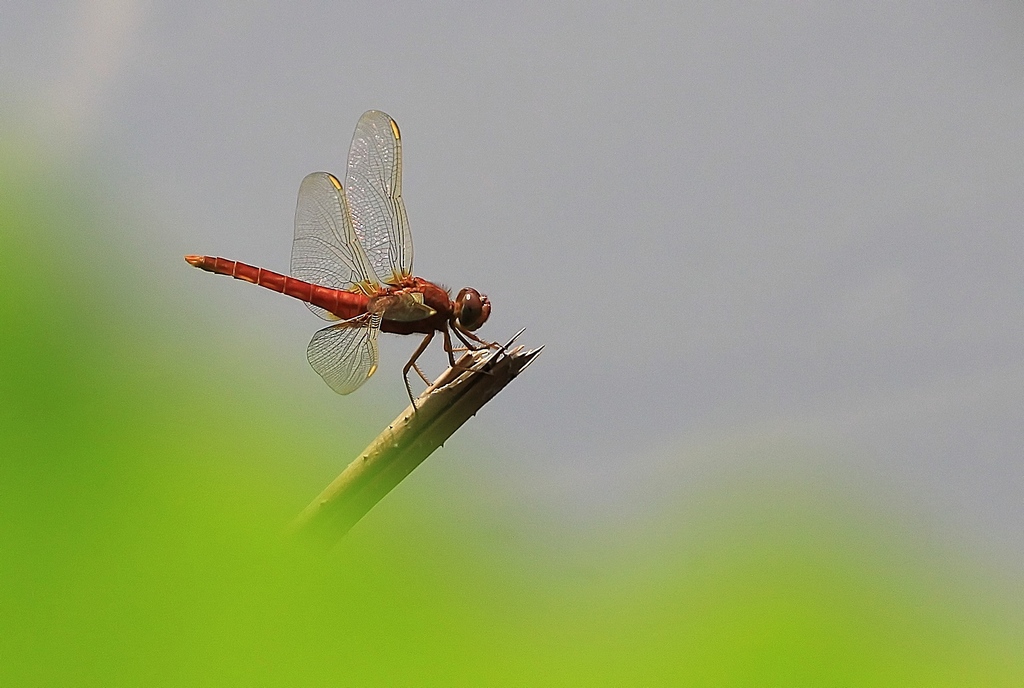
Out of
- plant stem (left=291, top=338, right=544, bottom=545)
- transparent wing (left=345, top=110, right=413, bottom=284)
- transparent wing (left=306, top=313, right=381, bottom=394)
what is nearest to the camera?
plant stem (left=291, top=338, right=544, bottom=545)

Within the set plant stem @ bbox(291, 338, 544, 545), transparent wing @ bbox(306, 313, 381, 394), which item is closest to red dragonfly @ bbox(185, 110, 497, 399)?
transparent wing @ bbox(306, 313, 381, 394)

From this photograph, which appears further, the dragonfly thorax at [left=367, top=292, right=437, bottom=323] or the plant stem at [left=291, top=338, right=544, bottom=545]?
the dragonfly thorax at [left=367, top=292, right=437, bottom=323]

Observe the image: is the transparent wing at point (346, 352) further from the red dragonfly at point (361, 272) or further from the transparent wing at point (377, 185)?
the transparent wing at point (377, 185)

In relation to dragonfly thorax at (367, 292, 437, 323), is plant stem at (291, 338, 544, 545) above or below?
below

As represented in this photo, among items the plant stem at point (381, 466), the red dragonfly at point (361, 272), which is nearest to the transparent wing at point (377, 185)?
the red dragonfly at point (361, 272)

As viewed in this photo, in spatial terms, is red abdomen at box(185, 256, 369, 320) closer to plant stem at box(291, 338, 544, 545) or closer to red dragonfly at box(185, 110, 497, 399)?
red dragonfly at box(185, 110, 497, 399)

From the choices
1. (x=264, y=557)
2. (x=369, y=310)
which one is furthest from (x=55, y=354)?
(x=369, y=310)

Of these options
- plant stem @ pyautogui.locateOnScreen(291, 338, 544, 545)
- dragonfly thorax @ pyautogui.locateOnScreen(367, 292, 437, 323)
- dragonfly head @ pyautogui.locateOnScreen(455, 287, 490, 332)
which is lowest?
plant stem @ pyautogui.locateOnScreen(291, 338, 544, 545)
